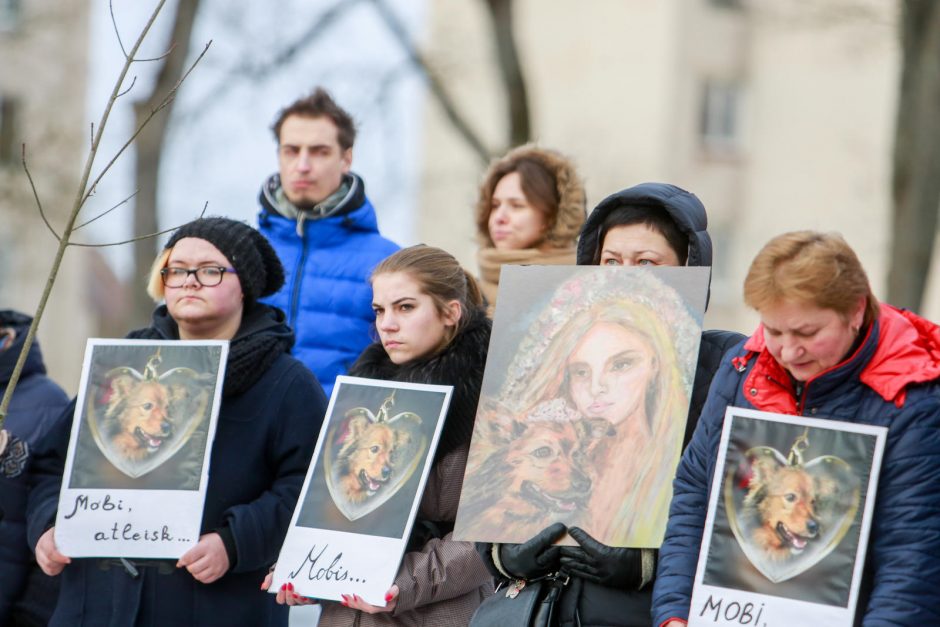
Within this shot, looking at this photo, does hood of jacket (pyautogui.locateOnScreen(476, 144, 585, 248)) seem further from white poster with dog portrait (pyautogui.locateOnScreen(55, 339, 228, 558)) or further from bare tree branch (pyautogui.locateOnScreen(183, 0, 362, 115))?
bare tree branch (pyautogui.locateOnScreen(183, 0, 362, 115))

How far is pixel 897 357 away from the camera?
11.4 feet

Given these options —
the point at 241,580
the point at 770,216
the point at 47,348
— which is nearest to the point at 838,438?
the point at 241,580

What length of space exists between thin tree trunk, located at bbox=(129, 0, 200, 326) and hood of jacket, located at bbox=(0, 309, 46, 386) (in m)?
7.96

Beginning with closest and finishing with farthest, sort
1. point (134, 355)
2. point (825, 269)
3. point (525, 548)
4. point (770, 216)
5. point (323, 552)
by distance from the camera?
point (825, 269) < point (525, 548) < point (323, 552) < point (134, 355) < point (770, 216)

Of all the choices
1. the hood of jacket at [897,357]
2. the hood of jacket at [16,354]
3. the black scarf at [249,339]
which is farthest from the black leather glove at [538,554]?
the hood of jacket at [16,354]

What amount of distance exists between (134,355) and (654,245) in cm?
162

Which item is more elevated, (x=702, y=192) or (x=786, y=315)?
(x=702, y=192)

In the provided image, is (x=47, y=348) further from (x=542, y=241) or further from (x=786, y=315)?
(x=786, y=315)

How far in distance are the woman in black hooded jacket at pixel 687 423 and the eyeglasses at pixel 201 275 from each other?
1.13 metres

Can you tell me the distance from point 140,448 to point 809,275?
216cm

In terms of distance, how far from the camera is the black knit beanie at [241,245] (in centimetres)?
477

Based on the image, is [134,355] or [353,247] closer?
[134,355]

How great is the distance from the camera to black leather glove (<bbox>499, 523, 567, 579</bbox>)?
3.96 metres

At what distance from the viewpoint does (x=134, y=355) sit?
4656 mm
